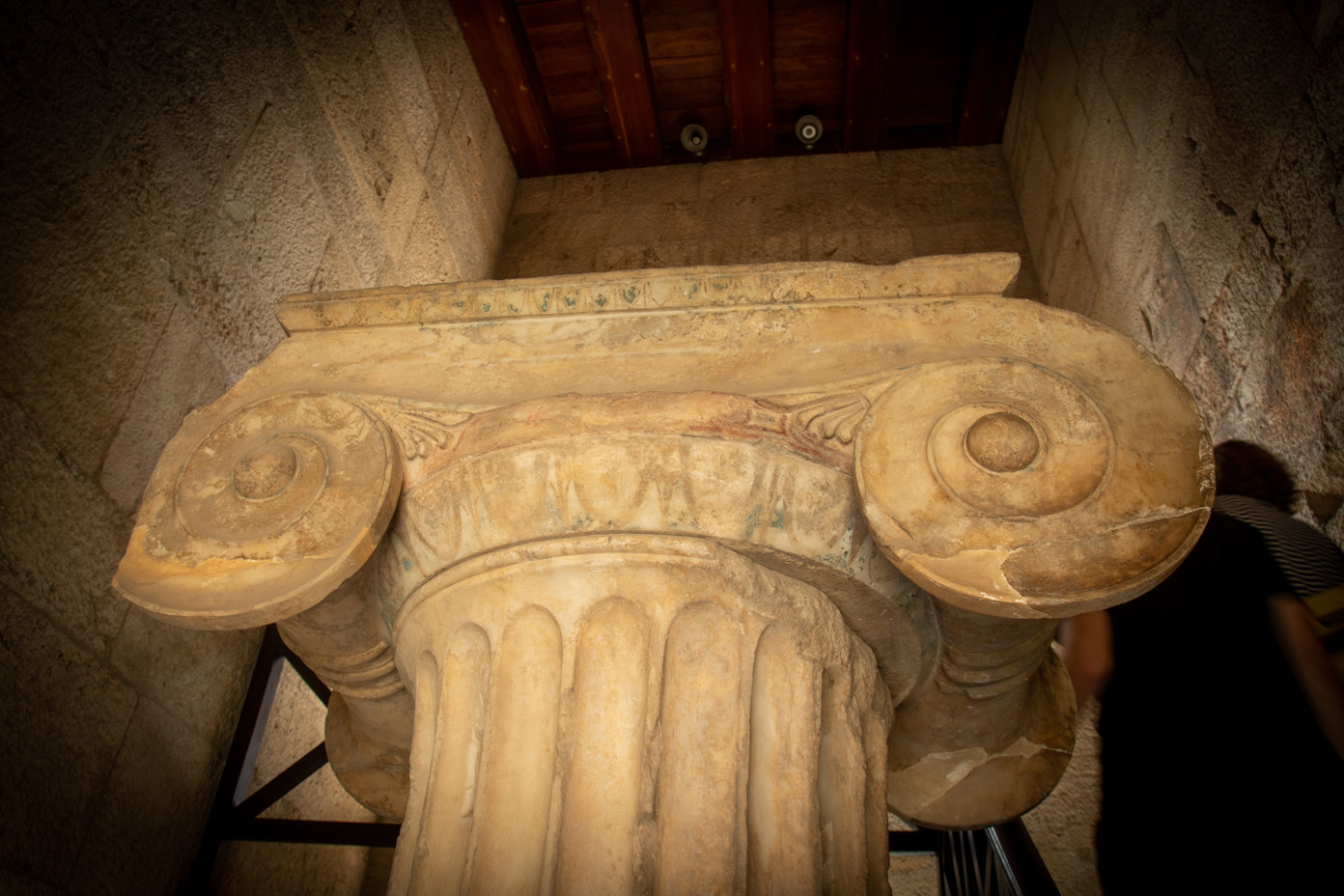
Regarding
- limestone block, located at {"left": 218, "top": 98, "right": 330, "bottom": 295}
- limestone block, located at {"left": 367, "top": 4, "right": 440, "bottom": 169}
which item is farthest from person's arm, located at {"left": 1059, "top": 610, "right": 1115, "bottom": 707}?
limestone block, located at {"left": 367, "top": 4, "right": 440, "bottom": 169}

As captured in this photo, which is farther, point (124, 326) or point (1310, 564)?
point (124, 326)

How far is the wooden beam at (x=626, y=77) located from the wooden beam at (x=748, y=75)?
15.3 inches

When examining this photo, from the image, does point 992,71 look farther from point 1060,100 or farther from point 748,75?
point 748,75

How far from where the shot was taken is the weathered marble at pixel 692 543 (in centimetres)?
138

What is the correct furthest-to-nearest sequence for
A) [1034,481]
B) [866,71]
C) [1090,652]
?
[866,71] → [1090,652] → [1034,481]

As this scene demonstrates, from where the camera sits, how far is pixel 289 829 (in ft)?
7.59

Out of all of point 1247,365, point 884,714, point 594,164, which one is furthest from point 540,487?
point 594,164

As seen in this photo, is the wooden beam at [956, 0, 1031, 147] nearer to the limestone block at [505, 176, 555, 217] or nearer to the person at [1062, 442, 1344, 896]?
the limestone block at [505, 176, 555, 217]

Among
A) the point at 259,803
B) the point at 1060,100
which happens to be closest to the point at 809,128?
the point at 1060,100

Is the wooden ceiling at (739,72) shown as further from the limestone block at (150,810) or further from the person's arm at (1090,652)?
the limestone block at (150,810)

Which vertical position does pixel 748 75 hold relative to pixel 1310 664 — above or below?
above

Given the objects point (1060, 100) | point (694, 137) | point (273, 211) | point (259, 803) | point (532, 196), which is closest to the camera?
point (259, 803)

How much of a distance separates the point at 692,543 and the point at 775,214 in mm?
2673

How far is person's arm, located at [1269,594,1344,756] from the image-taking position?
137 centimetres
